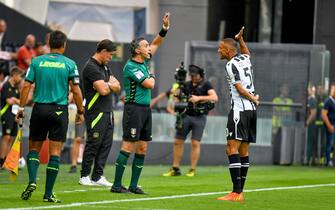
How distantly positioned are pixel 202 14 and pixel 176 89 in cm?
1454

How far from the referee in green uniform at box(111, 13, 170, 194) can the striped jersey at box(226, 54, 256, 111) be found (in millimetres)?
1339

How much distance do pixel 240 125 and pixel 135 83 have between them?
1.82 meters

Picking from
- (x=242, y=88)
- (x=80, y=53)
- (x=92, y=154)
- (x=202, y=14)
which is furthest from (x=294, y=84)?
(x=242, y=88)

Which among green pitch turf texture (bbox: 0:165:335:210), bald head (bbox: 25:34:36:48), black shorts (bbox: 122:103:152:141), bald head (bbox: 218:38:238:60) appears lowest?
green pitch turf texture (bbox: 0:165:335:210)

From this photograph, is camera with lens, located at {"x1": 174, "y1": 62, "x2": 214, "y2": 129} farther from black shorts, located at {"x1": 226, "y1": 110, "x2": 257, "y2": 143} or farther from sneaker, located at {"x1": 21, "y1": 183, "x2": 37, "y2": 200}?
sneaker, located at {"x1": 21, "y1": 183, "x2": 37, "y2": 200}

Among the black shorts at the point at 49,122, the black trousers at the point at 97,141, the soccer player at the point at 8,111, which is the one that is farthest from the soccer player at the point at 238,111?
the soccer player at the point at 8,111

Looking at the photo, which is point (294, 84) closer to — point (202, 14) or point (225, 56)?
point (202, 14)

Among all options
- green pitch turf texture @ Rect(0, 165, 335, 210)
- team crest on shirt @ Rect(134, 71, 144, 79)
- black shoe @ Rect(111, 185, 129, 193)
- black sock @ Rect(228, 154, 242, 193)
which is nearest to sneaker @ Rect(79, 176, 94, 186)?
green pitch turf texture @ Rect(0, 165, 335, 210)

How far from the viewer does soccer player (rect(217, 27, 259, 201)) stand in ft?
47.8

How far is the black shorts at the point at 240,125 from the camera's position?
14570 millimetres

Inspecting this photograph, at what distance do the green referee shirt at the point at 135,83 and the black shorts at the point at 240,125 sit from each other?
4.95 ft

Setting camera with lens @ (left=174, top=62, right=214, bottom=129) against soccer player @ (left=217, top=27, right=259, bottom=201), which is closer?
soccer player @ (left=217, top=27, right=259, bottom=201)

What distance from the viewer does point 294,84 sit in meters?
27.5

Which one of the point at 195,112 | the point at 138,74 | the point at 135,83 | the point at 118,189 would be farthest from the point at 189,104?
the point at 118,189
